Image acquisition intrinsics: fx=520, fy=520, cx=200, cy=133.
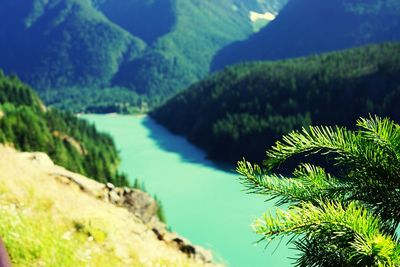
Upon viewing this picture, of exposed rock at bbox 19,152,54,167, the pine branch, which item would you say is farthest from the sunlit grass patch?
exposed rock at bbox 19,152,54,167

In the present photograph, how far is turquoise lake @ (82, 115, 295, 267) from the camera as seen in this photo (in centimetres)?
6981

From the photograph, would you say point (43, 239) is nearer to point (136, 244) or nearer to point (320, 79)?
point (136, 244)

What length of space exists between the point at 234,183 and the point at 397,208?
359ft

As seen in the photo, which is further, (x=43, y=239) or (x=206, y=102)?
(x=206, y=102)

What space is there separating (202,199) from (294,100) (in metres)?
71.2

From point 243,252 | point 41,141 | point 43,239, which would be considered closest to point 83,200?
point 43,239

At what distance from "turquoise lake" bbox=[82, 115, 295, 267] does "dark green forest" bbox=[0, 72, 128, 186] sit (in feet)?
32.8

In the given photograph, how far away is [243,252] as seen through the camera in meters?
A: 70.4

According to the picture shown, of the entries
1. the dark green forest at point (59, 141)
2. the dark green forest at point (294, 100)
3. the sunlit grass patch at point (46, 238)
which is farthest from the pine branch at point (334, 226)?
the dark green forest at point (294, 100)

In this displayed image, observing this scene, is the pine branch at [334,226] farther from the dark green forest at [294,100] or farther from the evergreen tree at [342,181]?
the dark green forest at [294,100]

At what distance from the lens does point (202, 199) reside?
103 meters

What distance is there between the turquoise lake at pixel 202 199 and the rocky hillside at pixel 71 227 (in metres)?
15.9

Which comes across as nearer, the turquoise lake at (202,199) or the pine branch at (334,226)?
the pine branch at (334,226)

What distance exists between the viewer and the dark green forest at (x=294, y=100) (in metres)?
147
